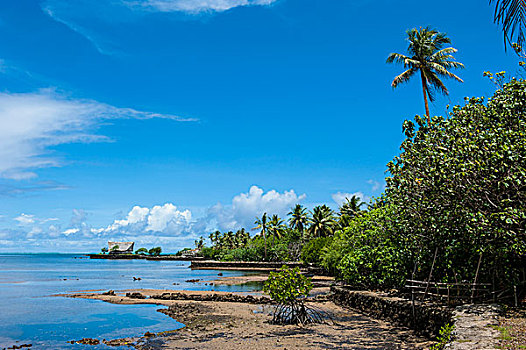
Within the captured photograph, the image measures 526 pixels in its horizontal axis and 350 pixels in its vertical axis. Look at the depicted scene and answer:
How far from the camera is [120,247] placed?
17950 centimetres

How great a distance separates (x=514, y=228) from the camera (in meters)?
11.2

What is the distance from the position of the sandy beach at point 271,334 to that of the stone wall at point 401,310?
1.27 feet

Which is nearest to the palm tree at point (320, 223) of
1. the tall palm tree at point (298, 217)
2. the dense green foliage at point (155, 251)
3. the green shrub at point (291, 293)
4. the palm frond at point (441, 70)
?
the tall palm tree at point (298, 217)

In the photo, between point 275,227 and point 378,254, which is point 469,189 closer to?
point 378,254

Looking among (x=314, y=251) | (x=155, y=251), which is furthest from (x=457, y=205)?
(x=155, y=251)

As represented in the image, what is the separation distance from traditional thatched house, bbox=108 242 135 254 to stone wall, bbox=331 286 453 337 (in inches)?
6584

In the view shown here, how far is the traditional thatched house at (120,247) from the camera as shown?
178 meters

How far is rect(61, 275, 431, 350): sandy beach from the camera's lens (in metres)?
15.1

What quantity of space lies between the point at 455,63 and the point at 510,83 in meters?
18.0

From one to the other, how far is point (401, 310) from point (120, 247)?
177 m

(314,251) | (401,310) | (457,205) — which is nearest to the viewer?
(457,205)

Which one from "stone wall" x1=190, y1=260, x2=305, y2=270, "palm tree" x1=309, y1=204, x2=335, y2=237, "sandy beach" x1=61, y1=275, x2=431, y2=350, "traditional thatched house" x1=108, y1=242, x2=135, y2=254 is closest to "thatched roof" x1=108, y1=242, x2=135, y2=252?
"traditional thatched house" x1=108, y1=242, x2=135, y2=254

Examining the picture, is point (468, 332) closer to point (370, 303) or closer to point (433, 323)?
point (433, 323)

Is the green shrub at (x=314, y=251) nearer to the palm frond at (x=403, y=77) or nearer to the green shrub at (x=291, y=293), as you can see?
the palm frond at (x=403, y=77)
